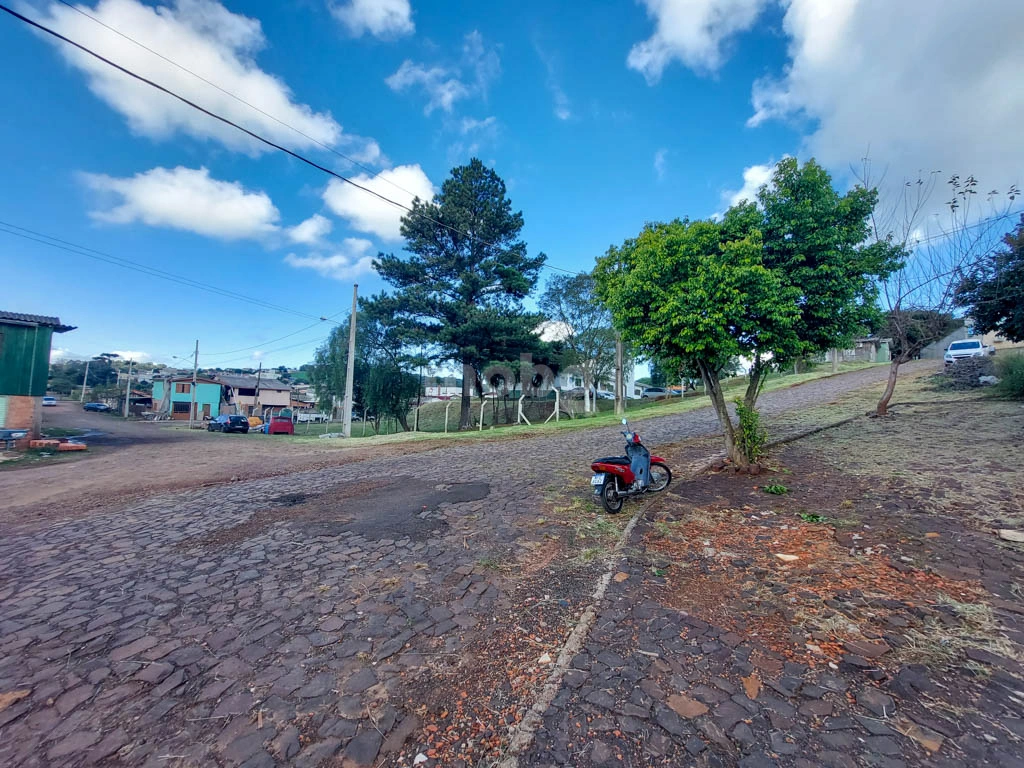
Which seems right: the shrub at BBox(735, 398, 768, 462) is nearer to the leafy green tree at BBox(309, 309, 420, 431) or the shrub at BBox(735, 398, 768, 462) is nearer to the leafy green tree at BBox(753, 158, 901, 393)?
the leafy green tree at BBox(753, 158, 901, 393)

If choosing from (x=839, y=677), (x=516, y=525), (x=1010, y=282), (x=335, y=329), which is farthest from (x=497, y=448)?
(x=335, y=329)

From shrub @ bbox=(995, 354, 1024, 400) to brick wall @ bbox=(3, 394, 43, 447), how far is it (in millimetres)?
31356

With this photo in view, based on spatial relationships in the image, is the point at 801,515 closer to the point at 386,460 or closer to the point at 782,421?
the point at 782,421

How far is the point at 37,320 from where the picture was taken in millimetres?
15430

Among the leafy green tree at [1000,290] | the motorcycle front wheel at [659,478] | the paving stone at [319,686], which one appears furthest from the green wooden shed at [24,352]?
the leafy green tree at [1000,290]

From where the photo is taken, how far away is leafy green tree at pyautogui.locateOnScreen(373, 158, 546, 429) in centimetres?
2194

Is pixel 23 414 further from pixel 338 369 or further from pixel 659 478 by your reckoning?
pixel 659 478

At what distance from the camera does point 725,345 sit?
636cm

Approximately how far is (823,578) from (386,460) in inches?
385

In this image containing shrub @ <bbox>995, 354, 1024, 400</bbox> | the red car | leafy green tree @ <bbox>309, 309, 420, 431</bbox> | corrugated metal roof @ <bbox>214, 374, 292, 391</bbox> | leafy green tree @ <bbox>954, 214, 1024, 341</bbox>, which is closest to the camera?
leafy green tree @ <bbox>954, 214, 1024, 341</bbox>

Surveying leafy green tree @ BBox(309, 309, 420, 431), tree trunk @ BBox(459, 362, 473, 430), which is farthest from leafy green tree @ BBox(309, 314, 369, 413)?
tree trunk @ BBox(459, 362, 473, 430)

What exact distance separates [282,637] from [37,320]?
68.0ft

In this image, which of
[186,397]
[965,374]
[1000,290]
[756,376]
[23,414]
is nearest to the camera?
[756,376]

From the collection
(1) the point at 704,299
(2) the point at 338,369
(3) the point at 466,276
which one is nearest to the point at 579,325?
(3) the point at 466,276
